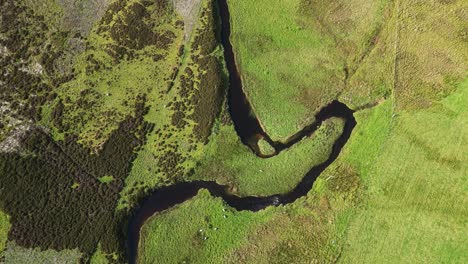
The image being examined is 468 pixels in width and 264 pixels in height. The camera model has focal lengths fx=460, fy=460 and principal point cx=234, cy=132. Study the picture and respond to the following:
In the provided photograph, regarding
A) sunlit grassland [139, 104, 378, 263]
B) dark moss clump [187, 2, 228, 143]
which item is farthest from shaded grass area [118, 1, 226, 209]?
sunlit grassland [139, 104, 378, 263]

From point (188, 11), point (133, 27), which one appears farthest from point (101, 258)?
point (188, 11)

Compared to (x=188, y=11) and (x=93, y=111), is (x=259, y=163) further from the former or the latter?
(x=188, y=11)

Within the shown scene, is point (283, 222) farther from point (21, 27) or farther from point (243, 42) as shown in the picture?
point (21, 27)

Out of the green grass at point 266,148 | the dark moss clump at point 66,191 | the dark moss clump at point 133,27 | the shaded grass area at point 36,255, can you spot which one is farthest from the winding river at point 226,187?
the dark moss clump at point 133,27

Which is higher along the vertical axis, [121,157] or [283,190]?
[121,157]

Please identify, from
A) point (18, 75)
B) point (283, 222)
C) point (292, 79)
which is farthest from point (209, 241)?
point (18, 75)

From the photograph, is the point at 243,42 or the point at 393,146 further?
the point at 243,42

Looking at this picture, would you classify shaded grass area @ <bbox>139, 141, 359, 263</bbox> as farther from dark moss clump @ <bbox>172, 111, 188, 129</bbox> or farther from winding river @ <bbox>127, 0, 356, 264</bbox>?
dark moss clump @ <bbox>172, 111, 188, 129</bbox>
